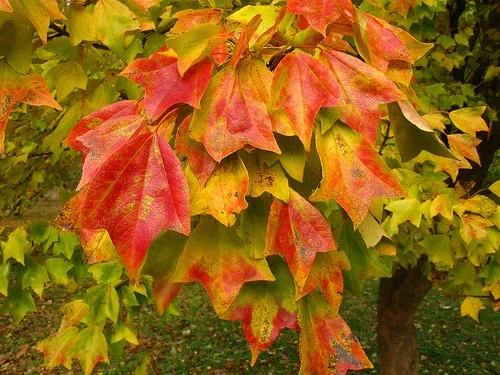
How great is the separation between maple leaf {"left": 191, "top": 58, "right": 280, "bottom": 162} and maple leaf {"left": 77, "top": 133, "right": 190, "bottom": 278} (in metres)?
0.07

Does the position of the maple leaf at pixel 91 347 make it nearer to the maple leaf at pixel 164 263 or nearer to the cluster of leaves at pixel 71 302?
the cluster of leaves at pixel 71 302

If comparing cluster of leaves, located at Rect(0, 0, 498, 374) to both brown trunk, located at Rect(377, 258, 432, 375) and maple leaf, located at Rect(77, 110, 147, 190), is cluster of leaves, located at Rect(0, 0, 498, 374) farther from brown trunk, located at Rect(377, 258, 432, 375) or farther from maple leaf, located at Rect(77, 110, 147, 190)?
brown trunk, located at Rect(377, 258, 432, 375)

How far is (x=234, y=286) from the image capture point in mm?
810

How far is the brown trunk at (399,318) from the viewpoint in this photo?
185 inches

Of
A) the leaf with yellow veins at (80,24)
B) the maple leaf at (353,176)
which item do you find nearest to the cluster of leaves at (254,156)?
the maple leaf at (353,176)

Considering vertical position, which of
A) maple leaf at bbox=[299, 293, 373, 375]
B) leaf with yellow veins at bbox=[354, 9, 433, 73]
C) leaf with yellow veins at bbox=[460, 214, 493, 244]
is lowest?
leaf with yellow veins at bbox=[460, 214, 493, 244]

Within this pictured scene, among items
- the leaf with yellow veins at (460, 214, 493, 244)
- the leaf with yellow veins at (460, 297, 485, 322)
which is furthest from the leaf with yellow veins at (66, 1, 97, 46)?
the leaf with yellow veins at (460, 297, 485, 322)

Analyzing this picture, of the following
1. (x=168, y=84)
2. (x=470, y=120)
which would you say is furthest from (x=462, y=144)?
(x=168, y=84)

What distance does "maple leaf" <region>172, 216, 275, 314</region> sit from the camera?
2.66 feet

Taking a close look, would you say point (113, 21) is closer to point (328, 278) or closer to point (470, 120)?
point (328, 278)

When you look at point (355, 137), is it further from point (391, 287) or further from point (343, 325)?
point (391, 287)

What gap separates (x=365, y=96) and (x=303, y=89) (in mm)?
95

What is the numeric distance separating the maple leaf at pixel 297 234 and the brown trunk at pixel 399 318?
389 cm

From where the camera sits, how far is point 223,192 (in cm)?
75
